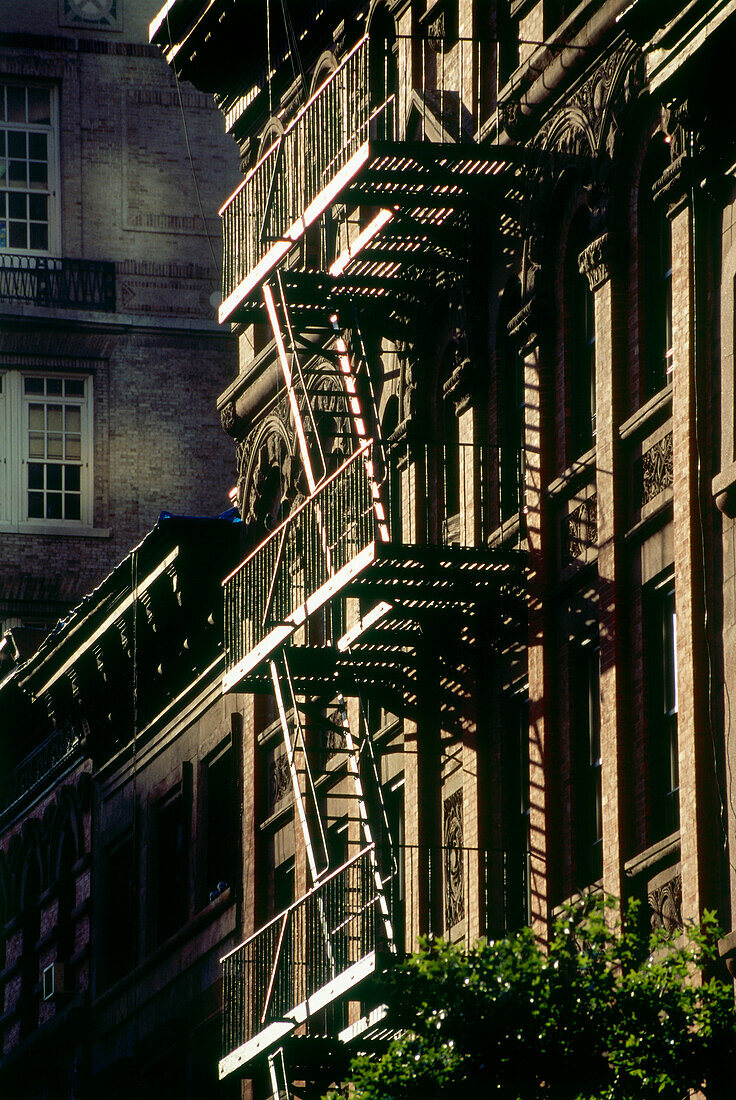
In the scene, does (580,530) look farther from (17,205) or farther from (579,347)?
(17,205)

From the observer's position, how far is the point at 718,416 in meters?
21.3

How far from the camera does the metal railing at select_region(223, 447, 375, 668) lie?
2597 cm

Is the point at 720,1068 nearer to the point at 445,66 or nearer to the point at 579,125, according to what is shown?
the point at 579,125

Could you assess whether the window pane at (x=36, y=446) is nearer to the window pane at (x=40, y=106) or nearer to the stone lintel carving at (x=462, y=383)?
the window pane at (x=40, y=106)

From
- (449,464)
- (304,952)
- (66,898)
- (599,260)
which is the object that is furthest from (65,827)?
(599,260)

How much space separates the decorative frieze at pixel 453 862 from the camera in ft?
84.6

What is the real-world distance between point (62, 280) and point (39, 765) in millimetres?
11150

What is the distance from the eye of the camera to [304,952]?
30.4 m

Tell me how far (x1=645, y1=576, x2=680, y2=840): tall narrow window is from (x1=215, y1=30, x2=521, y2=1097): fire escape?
2464 mm

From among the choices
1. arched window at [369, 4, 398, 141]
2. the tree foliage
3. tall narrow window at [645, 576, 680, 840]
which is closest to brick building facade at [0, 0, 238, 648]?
arched window at [369, 4, 398, 141]

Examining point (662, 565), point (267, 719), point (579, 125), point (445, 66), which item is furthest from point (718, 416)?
point (267, 719)

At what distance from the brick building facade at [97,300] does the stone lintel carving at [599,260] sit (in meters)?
27.0

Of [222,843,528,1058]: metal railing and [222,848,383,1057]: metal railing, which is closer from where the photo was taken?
[222,843,528,1058]: metal railing

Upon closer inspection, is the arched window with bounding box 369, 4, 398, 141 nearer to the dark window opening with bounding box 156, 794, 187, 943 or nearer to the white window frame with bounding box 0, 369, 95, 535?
the dark window opening with bounding box 156, 794, 187, 943
